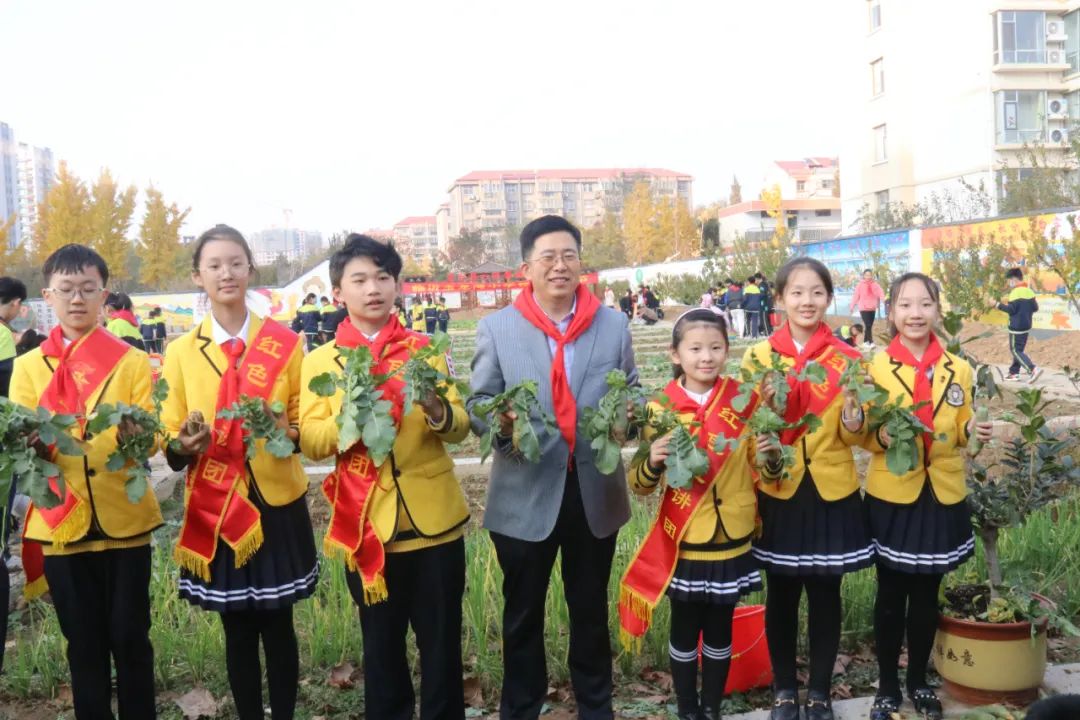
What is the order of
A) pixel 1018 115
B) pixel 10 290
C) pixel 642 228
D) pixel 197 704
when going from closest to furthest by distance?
pixel 197 704 → pixel 10 290 → pixel 1018 115 → pixel 642 228

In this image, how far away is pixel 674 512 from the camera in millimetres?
3385

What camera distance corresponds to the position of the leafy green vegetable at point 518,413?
3.02 meters

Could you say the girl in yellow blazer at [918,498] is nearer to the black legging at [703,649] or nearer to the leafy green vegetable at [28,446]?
the black legging at [703,649]

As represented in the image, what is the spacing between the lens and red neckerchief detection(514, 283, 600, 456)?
3.29 metres

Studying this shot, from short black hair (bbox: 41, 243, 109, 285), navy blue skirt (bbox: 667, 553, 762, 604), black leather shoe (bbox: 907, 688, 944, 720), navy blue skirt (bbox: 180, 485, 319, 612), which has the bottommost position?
black leather shoe (bbox: 907, 688, 944, 720)

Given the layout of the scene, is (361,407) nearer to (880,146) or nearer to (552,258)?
(552,258)

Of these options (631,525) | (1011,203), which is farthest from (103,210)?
(631,525)

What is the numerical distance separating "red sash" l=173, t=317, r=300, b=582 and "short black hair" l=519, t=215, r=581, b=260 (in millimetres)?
1056

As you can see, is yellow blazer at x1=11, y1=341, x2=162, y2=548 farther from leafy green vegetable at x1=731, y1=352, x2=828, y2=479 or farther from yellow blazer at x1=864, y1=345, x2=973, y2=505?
yellow blazer at x1=864, y1=345, x2=973, y2=505

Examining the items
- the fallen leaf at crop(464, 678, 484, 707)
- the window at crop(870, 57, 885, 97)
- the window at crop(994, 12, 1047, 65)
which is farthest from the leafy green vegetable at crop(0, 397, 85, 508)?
the window at crop(870, 57, 885, 97)

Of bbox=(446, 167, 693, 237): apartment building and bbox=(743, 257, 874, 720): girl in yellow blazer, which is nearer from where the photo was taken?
bbox=(743, 257, 874, 720): girl in yellow blazer

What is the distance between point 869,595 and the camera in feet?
14.2

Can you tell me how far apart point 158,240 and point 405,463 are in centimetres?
4445

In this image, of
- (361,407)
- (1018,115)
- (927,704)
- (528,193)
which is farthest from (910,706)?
(528,193)
